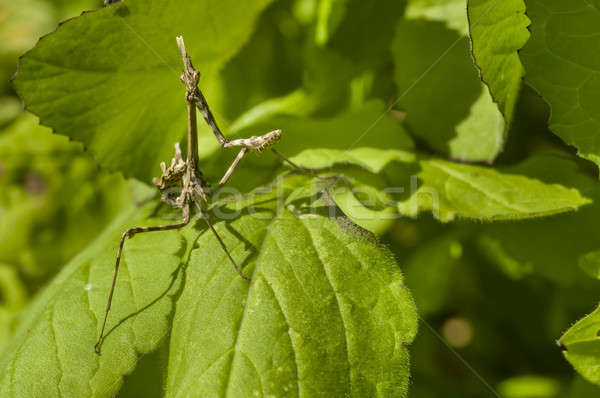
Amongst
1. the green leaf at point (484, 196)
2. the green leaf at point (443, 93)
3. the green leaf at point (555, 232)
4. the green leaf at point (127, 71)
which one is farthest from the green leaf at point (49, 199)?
the green leaf at point (555, 232)

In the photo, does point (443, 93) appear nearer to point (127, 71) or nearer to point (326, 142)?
point (326, 142)

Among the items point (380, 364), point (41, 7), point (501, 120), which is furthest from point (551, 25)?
point (41, 7)

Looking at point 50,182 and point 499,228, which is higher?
point 50,182

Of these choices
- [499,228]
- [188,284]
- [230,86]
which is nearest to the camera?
[188,284]

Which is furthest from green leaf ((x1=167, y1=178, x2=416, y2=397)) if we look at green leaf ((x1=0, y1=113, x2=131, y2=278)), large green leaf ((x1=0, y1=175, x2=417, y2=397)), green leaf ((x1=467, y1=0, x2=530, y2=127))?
green leaf ((x1=0, y1=113, x2=131, y2=278))

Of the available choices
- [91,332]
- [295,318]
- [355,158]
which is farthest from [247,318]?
[355,158]

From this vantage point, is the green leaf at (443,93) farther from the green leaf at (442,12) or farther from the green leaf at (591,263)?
the green leaf at (591,263)

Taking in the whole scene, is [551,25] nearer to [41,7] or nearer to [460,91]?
[460,91]
